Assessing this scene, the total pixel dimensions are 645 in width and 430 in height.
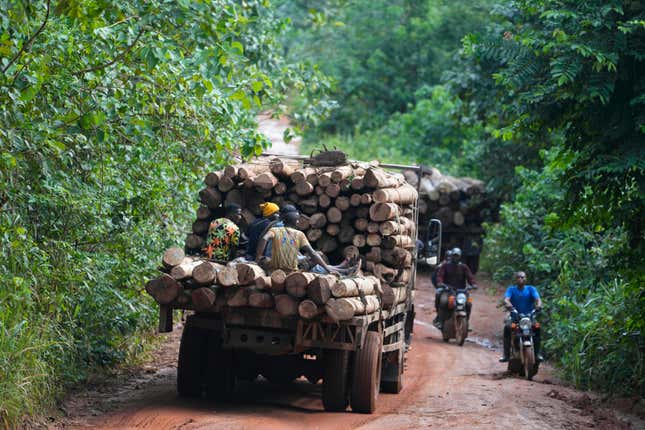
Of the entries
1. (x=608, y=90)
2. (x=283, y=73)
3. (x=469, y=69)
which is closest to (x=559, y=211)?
(x=608, y=90)

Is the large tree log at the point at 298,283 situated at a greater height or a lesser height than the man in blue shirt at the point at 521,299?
lesser

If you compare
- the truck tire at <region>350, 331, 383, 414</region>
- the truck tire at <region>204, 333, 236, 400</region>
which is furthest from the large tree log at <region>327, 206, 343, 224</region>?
the truck tire at <region>204, 333, 236, 400</region>

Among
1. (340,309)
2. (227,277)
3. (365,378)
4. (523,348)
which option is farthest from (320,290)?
(523,348)

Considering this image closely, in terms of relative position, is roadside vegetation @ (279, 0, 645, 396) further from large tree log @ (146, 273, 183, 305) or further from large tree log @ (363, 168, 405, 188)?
large tree log @ (146, 273, 183, 305)

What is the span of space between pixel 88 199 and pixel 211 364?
89.5 inches

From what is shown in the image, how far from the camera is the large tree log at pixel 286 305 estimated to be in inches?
372

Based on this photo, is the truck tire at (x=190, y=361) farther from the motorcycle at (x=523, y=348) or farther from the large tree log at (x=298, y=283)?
the motorcycle at (x=523, y=348)

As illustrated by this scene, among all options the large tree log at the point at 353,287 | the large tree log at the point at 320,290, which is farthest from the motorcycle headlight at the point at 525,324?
the large tree log at the point at 320,290

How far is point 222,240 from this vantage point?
1112 cm

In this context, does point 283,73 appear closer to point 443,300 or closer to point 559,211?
point 443,300

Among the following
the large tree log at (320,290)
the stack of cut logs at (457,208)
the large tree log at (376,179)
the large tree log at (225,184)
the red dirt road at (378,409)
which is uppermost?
the stack of cut logs at (457,208)

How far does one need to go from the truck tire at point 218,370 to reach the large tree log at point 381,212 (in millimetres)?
2232

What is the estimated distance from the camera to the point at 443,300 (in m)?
17.6

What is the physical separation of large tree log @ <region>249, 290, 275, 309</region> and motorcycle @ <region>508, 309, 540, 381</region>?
5.34m
